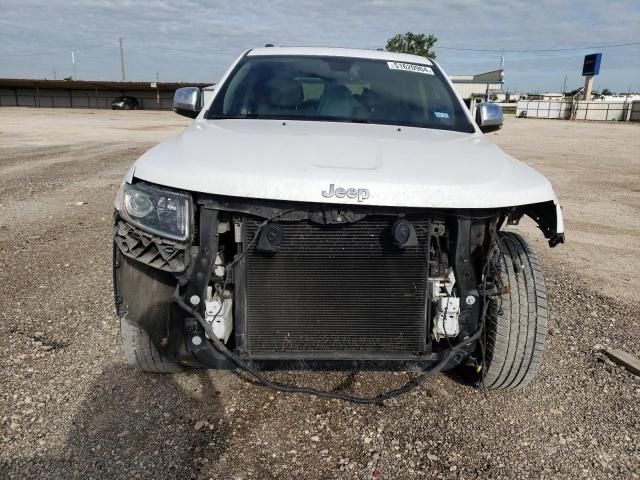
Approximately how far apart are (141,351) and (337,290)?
3.60ft

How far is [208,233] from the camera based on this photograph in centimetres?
228

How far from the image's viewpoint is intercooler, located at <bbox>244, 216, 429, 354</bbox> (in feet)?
7.54

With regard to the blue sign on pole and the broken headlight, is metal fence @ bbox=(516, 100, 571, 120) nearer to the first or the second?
the blue sign on pole

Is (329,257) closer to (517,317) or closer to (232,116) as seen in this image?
(517,317)

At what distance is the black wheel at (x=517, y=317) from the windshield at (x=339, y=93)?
1050 millimetres

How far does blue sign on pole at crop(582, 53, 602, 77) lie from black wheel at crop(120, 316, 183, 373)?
52214 mm

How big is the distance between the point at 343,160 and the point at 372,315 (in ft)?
2.26

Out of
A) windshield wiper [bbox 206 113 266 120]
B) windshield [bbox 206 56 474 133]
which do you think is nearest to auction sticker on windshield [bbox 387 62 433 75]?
windshield [bbox 206 56 474 133]

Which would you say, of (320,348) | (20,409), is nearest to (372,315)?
(320,348)

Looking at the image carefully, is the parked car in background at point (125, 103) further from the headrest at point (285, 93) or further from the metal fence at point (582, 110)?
the headrest at point (285, 93)

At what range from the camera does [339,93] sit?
3.60 metres

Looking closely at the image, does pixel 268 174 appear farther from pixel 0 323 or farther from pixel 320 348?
pixel 0 323

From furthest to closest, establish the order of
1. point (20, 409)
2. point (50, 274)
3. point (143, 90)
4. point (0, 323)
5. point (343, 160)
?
point (143, 90) < point (50, 274) < point (0, 323) < point (20, 409) < point (343, 160)

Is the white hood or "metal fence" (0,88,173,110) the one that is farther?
"metal fence" (0,88,173,110)
